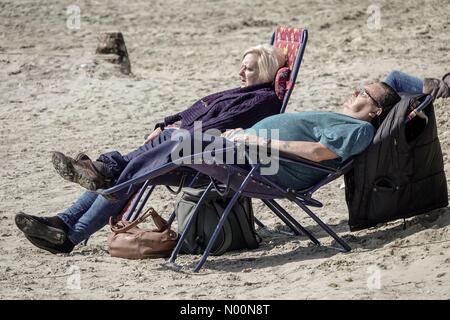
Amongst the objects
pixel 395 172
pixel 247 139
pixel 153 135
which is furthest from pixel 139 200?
pixel 395 172

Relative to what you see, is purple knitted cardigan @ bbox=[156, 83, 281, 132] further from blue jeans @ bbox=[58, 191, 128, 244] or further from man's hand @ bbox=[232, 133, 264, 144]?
blue jeans @ bbox=[58, 191, 128, 244]

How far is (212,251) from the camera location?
6645mm

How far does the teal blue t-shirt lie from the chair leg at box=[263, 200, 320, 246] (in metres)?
0.28

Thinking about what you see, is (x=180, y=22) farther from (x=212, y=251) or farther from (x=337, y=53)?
(x=212, y=251)

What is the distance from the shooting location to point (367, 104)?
21.4 ft

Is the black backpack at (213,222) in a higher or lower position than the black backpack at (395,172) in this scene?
lower

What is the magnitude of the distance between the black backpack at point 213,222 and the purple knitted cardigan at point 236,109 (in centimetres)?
48

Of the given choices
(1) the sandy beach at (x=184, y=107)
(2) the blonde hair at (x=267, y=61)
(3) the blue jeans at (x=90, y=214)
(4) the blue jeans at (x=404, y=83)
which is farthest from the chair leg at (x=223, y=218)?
(4) the blue jeans at (x=404, y=83)

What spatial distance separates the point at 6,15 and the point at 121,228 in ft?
26.7

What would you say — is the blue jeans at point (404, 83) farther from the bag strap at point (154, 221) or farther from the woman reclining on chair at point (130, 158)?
the bag strap at point (154, 221)

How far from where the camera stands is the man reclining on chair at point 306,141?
6.26m

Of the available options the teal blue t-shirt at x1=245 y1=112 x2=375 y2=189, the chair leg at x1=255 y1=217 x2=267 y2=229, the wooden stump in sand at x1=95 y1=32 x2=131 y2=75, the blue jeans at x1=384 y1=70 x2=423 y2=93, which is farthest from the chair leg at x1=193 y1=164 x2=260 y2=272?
the wooden stump in sand at x1=95 y1=32 x2=131 y2=75

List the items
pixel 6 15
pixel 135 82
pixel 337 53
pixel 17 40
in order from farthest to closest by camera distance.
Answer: pixel 6 15 → pixel 17 40 → pixel 337 53 → pixel 135 82
